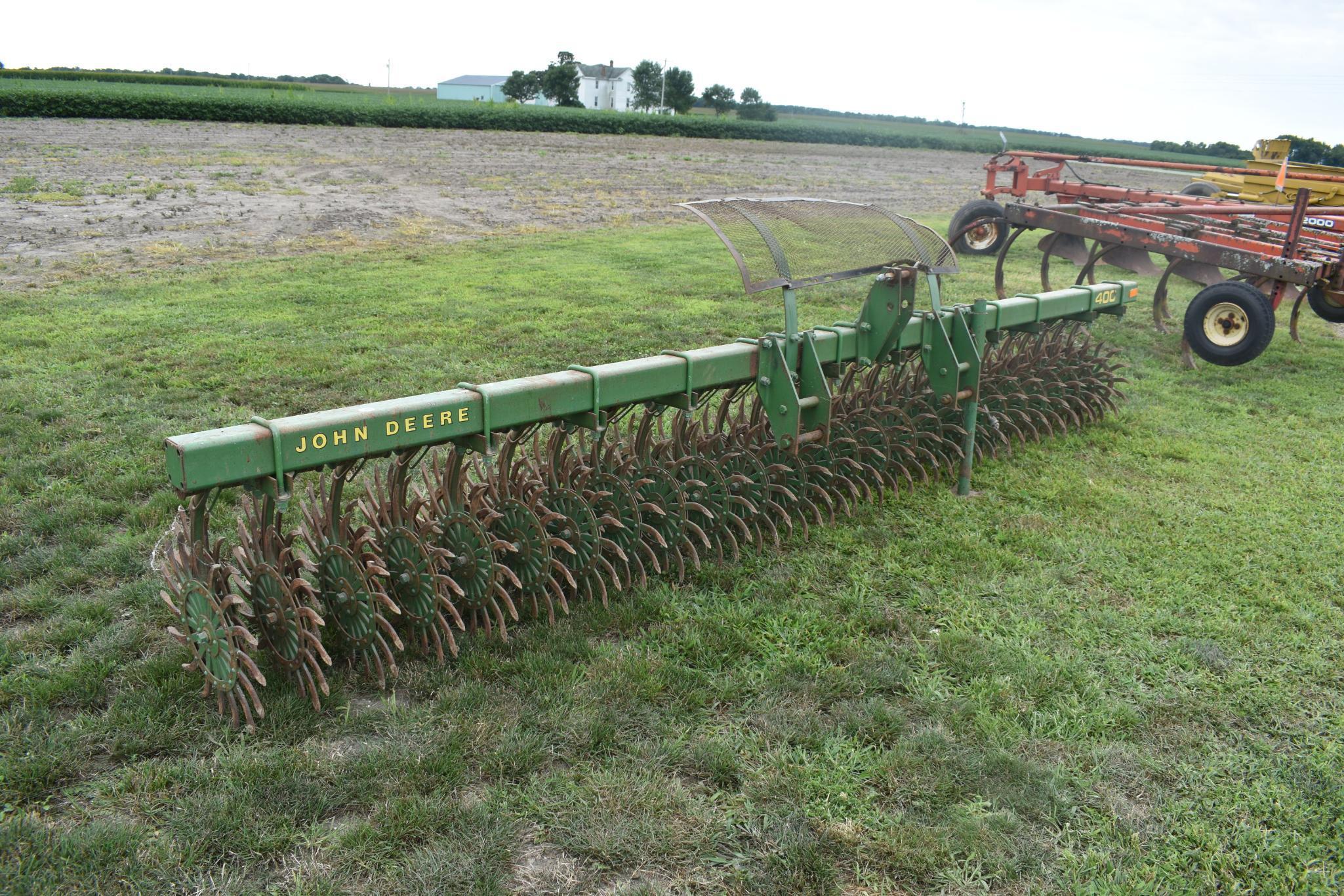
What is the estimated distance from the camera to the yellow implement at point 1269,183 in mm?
12656

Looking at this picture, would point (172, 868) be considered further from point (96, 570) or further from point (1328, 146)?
point (1328, 146)

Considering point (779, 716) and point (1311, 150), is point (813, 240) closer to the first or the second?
point (779, 716)

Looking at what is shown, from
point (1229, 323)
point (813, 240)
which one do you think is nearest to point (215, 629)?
point (813, 240)

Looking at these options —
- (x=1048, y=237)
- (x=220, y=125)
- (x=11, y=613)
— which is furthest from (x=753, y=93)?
(x=11, y=613)

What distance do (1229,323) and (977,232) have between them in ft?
19.0

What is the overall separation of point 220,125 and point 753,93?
35.2 meters

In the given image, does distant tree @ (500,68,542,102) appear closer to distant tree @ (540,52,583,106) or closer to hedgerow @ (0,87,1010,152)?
distant tree @ (540,52,583,106)

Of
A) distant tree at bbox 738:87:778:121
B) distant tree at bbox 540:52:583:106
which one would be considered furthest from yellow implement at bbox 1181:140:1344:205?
distant tree at bbox 540:52:583:106

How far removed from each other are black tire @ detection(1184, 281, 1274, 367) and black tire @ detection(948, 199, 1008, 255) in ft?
13.7

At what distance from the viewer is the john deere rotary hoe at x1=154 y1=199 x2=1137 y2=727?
3176mm

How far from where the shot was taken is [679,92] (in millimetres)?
50094

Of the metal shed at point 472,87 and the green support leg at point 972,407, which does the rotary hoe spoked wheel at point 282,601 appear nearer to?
the green support leg at point 972,407

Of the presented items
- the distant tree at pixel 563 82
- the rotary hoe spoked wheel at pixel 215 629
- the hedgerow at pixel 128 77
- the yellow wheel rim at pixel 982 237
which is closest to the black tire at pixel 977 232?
the yellow wheel rim at pixel 982 237

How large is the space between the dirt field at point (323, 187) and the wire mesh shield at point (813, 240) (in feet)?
26.5
